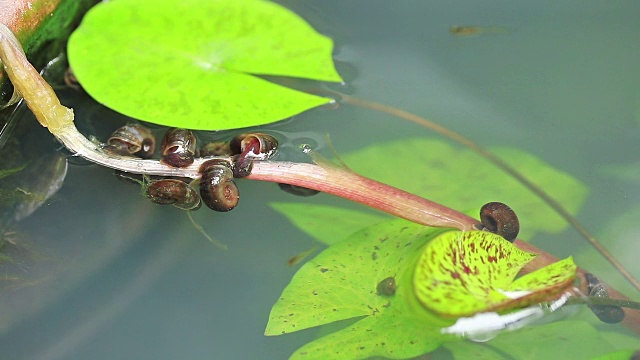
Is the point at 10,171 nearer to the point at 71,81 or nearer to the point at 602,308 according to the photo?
the point at 71,81

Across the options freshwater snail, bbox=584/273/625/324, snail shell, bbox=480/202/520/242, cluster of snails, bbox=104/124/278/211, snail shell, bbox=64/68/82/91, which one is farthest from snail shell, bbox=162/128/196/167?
freshwater snail, bbox=584/273/625/324

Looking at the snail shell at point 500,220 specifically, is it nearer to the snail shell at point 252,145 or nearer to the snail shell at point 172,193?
the snail shell at point 252,145

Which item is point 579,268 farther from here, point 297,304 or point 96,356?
point 96,356

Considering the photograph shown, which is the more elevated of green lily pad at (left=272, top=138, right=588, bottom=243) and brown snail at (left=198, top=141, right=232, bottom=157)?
green lily pad at (left=272, top=138, right=588, bottom=243)

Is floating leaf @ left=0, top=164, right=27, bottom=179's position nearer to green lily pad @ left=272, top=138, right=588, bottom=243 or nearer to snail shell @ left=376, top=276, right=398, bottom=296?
green lily pad @ left=272, top=138, right=588, bottom=243

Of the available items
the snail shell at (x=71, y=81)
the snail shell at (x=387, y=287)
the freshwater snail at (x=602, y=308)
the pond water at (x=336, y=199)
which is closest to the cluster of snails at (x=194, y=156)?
the pond water at (x=336, y=199)

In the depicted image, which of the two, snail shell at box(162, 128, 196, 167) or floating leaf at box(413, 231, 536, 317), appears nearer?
floating leaf at box(413, 231, 536, 317)

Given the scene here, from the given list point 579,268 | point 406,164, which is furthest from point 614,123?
point 406,164
